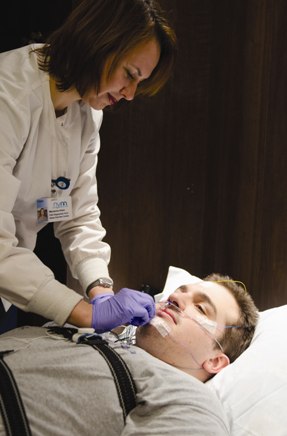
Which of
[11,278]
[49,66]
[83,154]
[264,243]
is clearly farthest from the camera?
[264,243]

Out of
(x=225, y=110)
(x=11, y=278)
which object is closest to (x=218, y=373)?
(x=11, y=278)

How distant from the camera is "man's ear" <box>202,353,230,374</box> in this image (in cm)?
174

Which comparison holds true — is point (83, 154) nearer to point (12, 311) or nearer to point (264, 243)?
point (264, 243)

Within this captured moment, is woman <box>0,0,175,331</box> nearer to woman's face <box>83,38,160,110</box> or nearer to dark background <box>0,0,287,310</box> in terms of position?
woman's face <box>83,38,160,110</box>

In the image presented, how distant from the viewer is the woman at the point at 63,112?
4.94ft

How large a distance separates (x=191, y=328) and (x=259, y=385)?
0.29m

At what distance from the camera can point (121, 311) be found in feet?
A: 5.13

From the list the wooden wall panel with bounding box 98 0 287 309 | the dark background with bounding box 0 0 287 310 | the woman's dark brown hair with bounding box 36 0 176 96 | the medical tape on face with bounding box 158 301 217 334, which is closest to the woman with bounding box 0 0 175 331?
the woman's dark brown hair with bounding box 36 0 176 96

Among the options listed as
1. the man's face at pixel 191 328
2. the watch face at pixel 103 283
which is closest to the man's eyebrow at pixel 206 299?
the man's face at pixel 191 328

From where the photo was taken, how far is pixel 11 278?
4.86 ft

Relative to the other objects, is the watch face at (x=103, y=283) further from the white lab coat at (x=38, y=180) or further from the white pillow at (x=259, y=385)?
the white pillow at (x=259, y=385)

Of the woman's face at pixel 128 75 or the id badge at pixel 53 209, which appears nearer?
the woman's face at pixel 128 75

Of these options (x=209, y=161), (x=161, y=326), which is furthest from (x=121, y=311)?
(x=209, y=161)

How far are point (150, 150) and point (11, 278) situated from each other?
145cm
